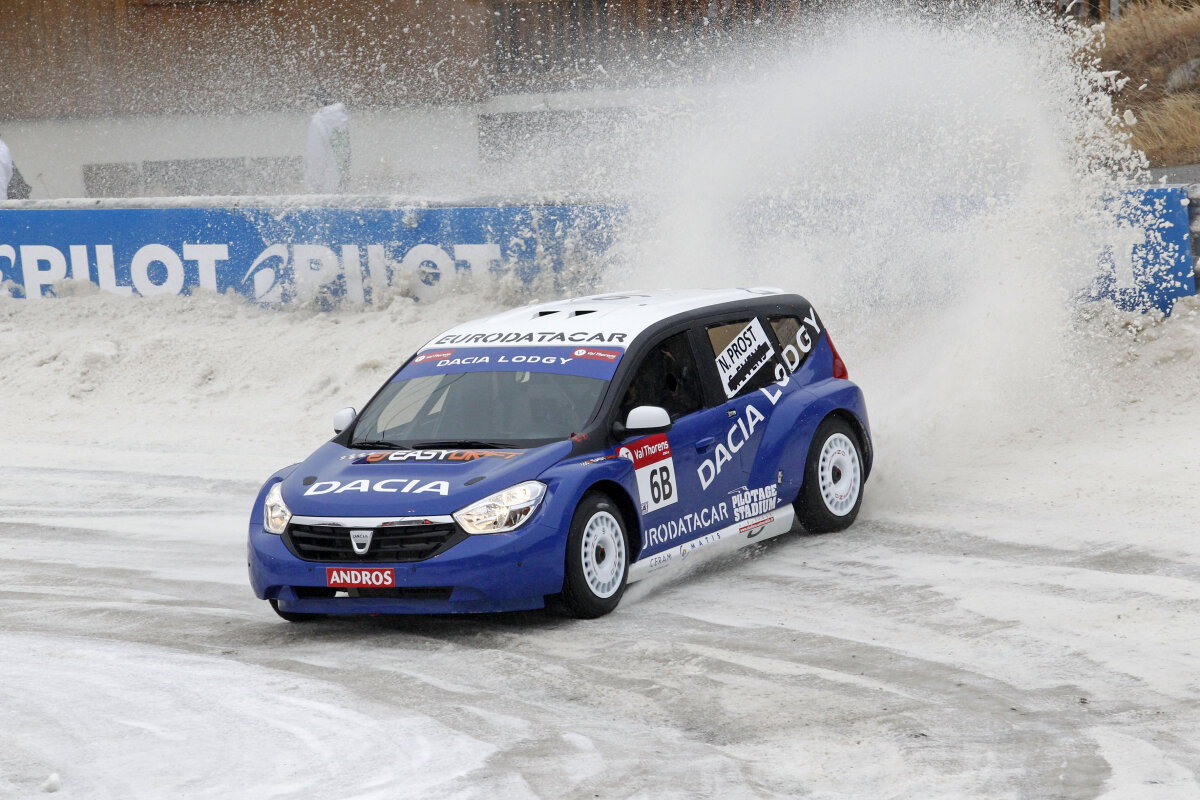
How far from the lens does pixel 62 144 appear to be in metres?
24.4

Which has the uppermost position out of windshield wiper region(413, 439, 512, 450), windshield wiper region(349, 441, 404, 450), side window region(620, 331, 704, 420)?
side window region(620, 331, 704, 420)

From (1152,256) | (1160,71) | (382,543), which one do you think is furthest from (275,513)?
(1160,71)

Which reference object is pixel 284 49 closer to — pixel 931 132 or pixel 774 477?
pixel 931 132

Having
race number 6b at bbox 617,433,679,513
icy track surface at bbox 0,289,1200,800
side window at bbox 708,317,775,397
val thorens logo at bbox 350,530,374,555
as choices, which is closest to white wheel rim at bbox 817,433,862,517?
icy track surface at bbox 0,289,1200,800

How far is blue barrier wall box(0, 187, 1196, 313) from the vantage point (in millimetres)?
14594

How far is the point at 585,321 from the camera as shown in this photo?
876cm

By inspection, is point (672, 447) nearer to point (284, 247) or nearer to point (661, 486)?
point (661, 486)

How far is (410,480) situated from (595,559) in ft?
3.11

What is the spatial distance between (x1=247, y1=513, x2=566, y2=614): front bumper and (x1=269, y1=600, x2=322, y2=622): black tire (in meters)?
0.27

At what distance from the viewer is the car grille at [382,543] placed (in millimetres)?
7285

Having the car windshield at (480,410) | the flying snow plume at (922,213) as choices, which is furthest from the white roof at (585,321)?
the flying snow plume at (922,213)

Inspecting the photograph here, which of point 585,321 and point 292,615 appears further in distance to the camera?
point 585,321

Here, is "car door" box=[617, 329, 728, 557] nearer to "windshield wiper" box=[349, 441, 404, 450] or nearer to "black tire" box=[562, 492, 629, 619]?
"black tire" box=[562, 492, 629, 619]

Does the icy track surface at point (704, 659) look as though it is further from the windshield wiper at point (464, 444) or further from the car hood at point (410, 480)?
the windshield wiper at point (464, 444)
